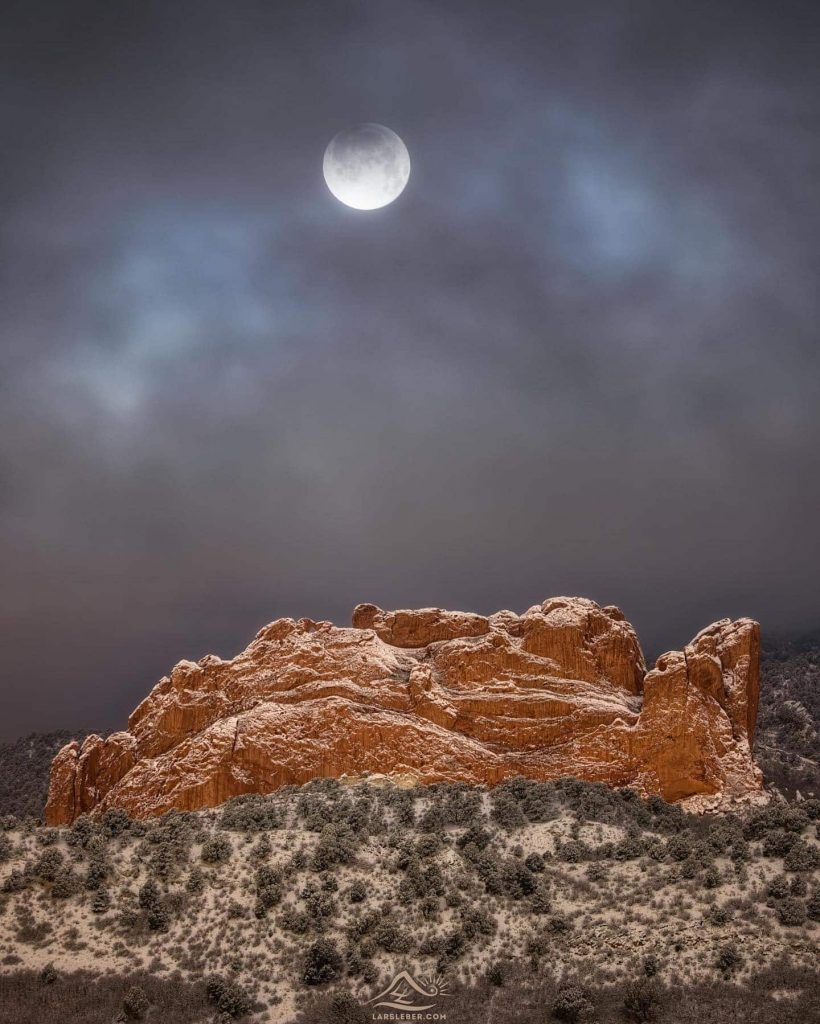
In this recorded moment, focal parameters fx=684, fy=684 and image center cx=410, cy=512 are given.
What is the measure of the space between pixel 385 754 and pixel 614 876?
19.2m

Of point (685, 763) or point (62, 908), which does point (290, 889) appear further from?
point (685, 763)

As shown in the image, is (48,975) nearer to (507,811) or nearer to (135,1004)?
(135,1004)

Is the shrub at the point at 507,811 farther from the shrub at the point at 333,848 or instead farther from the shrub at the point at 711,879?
the shrub at the point at 711,879

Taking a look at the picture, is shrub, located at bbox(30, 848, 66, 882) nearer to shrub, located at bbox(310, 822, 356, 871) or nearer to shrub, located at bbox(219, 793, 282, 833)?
shrub, located at bbox(219, 793, 282, 833)

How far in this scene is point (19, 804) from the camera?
260 feet

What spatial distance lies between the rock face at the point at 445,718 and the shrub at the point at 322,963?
1675cm

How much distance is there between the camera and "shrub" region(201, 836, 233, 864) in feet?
142

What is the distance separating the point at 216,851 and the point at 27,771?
208 ft

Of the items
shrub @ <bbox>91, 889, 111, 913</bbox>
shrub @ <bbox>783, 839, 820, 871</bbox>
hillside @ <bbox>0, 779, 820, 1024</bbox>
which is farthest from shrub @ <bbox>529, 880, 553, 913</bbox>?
shrub @ <bbox>91, 889, 111, 913</bbox>

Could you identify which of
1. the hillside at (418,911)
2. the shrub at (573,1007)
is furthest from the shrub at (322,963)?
the shrub at (573,1007)

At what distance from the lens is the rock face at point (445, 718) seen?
172ft

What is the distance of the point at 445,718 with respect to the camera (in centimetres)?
5562

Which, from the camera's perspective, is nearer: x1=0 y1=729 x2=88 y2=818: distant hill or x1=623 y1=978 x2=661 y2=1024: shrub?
x1=623 y1=978 x2=661 y2=1024: shrub

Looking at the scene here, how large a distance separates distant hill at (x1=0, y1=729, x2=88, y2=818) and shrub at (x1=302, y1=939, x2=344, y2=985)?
47.9 meters
